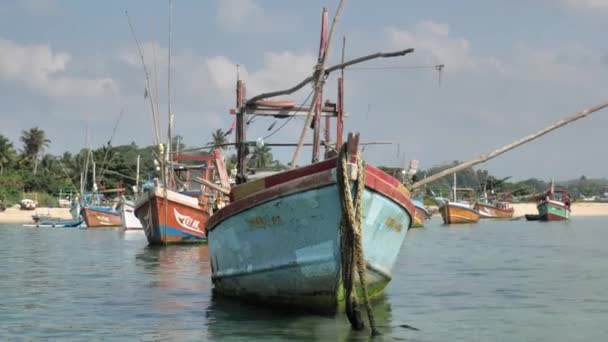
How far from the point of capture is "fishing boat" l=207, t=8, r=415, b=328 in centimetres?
1028

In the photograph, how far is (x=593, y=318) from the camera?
12219mm

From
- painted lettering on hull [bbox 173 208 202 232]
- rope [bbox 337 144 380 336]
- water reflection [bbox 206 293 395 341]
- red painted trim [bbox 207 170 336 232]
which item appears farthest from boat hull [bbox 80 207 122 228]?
rope [bbox 337 144 380 336]

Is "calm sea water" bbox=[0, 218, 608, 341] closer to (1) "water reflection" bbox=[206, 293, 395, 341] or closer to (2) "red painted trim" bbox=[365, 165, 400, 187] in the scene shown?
(1) "water reflection" bbox=[206, 293, 395, 341]

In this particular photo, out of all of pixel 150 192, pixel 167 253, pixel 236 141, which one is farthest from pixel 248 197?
pixel 150 192

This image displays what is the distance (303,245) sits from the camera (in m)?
11.0

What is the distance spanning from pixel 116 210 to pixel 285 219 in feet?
150

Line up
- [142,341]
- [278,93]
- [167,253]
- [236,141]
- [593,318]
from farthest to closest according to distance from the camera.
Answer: [167,253] < [236,141] < [278,93] < [593,318] < [142,341]

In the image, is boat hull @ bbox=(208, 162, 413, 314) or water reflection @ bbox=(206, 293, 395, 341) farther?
boat hull @ bbox=(208, 162, 413, 314)

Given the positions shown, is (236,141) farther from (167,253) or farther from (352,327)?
(167,253)

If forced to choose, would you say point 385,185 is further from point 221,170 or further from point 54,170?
point 54,170

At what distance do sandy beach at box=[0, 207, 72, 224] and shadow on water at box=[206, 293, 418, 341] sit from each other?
58472mm

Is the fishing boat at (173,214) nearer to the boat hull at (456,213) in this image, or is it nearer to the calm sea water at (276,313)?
the calm sea water at (276,313)

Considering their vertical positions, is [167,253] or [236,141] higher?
[236,141]

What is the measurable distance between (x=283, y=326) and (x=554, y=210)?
6091 cm
